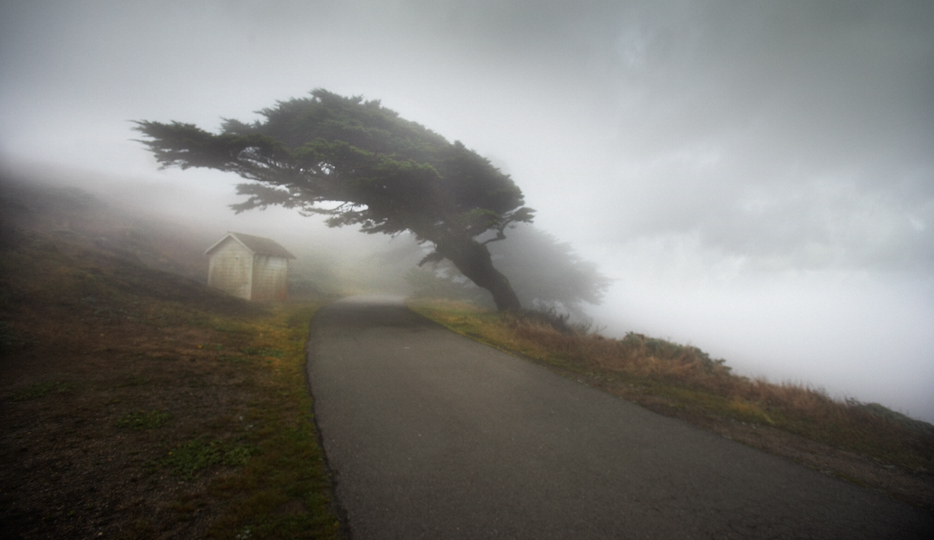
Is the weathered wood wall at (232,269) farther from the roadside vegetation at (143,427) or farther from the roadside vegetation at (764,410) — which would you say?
the roadside vegetation at (764,410)

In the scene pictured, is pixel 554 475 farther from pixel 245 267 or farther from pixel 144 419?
pixel 245 267

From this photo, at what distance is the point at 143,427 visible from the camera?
3.66 meters

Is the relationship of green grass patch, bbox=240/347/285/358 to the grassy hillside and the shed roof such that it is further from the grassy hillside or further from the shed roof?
the shed roof

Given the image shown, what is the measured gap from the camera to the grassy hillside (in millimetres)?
2434

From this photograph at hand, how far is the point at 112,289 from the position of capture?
364 inches

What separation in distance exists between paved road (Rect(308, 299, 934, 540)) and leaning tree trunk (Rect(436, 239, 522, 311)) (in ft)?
35.1

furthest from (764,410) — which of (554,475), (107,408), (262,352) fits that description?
(262,352)

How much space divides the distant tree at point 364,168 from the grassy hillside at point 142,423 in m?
6.12

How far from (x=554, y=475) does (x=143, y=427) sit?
4873 mm

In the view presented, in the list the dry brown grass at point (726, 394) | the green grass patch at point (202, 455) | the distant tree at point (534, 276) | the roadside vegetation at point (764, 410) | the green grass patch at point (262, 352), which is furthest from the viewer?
the distant tree at point (534, 276)

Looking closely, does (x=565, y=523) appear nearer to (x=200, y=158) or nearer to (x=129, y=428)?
(x=129, y=428)

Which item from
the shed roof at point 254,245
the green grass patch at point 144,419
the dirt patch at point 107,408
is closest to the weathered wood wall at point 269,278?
the shed roof at point 254,245

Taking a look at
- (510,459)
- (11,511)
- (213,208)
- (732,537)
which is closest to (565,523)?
(510,459)

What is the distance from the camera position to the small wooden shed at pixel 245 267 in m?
17.7
